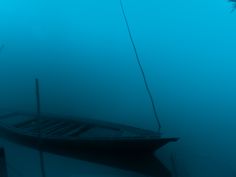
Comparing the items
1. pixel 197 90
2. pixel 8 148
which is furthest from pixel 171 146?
pixel 8 148

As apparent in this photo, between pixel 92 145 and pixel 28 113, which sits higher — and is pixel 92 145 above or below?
below

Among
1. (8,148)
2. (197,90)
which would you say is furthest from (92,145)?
(197,90)

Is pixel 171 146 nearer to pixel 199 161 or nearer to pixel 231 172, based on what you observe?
pixel 199 161

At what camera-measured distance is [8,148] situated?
2.59 meters

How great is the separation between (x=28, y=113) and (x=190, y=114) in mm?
1698

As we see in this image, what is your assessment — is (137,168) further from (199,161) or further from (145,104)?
(145,104)

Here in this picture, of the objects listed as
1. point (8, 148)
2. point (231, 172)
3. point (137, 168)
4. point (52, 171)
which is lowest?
point (231, 172)

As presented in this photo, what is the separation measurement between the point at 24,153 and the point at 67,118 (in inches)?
22.9

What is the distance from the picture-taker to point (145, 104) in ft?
10.4

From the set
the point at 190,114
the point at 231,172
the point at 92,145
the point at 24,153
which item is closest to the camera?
the point at 231,172

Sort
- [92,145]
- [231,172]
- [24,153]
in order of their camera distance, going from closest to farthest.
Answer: [231,172] < [92,145] < [24,153]

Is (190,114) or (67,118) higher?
(67,118)

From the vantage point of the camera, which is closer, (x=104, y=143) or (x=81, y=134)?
(x=104, y=143)

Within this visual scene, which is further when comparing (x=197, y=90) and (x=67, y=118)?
(x=197, y=90)
